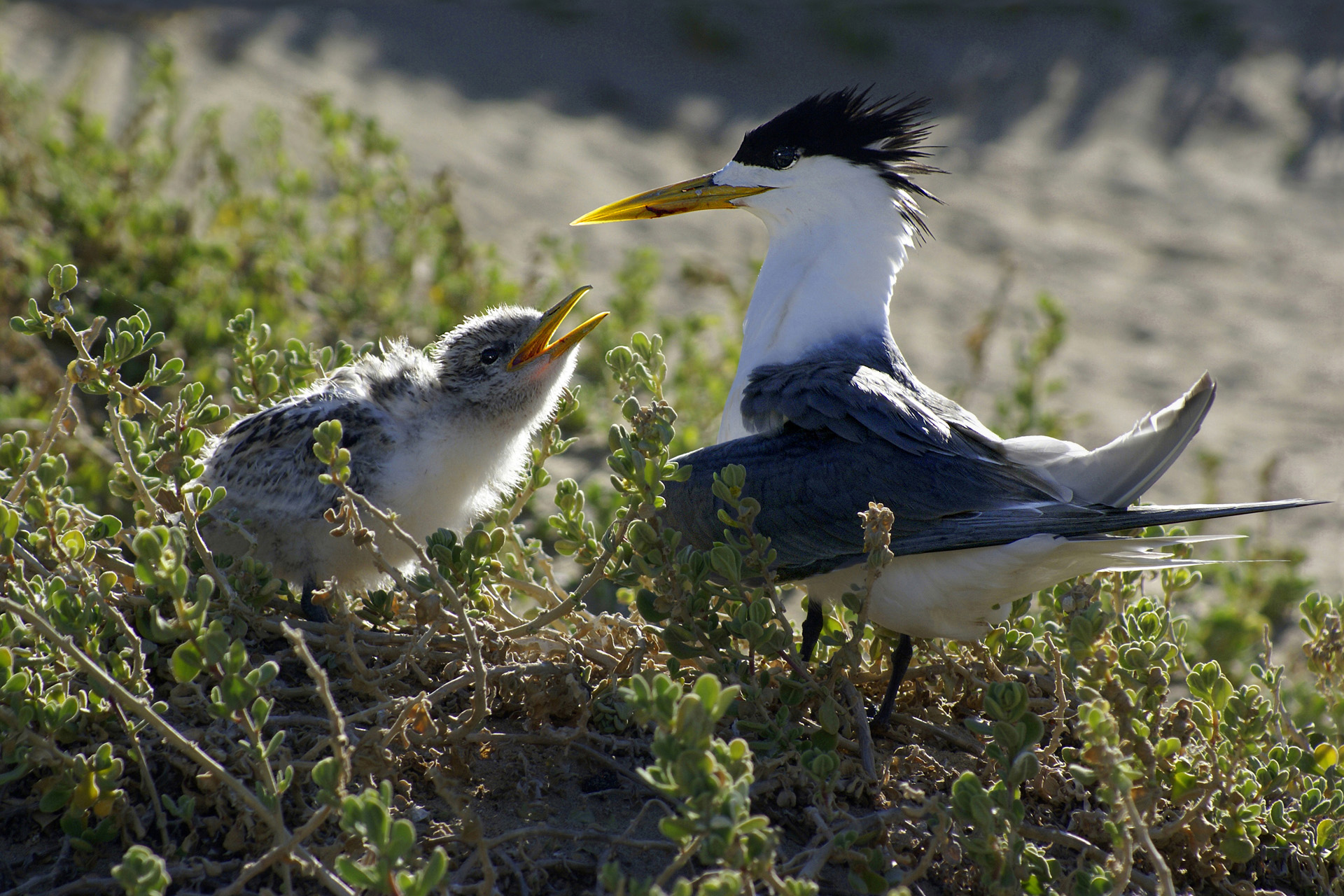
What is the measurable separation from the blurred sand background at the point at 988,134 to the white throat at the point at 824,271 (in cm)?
222

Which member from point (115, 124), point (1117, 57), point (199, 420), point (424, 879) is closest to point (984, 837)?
point (424, 879)

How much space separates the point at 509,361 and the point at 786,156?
1216 millimetres

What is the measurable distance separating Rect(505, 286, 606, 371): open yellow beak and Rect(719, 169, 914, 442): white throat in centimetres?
→ 48

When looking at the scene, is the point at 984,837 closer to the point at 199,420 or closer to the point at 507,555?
the point at 507,555

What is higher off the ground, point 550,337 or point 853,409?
A: point 550,337

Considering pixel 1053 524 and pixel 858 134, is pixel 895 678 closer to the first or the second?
pixel 1053 524

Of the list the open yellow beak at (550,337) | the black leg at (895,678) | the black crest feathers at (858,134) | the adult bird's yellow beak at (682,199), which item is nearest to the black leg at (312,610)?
the open yellow beak at (550,337)

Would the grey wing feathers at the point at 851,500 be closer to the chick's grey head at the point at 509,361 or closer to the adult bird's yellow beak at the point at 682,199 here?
the chick's grey head at the point at 509,361

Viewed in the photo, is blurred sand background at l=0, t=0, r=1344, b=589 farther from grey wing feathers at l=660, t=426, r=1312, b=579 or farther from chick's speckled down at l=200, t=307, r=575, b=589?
chick's speckled down at l=200, t=307, r=575, b=589

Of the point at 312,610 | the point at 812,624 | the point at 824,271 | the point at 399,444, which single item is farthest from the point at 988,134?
the point at 312,610

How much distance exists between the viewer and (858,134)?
3801 millimetres

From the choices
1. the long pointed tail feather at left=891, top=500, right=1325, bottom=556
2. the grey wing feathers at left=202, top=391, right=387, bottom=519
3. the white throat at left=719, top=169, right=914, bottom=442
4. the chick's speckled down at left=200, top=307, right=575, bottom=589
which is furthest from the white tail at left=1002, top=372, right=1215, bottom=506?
the grey wing feathers at left=202, top=391, right=387, bottom=519

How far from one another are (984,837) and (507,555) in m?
1.59

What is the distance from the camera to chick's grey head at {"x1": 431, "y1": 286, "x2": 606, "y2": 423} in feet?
10.7
